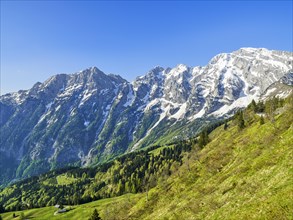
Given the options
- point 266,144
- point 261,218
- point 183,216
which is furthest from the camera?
point 266,144

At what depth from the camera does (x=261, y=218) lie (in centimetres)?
2909

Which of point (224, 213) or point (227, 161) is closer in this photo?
point (224, 213)

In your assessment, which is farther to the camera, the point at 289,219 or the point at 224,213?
the point at 224,213

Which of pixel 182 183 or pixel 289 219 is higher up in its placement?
pixel 289 219

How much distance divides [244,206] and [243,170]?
24830 millimetres

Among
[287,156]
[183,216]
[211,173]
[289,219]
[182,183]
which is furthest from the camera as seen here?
[182,183]

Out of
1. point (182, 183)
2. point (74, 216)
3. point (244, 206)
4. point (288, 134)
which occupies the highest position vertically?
point (288, 134)

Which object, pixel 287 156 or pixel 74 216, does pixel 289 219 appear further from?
pixel 74 216

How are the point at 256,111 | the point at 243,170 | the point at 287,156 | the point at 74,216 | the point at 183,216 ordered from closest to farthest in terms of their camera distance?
the point at 287,156 < the point at 183,216 < the point at 243,170 < the point at 256,111 < the point at 74,216

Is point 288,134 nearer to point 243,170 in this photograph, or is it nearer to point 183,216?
point 243,170

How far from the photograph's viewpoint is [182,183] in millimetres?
99812

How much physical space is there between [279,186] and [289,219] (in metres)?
10.6

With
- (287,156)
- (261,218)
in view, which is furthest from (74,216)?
(261,218)

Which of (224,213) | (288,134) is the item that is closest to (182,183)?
(288,134)
